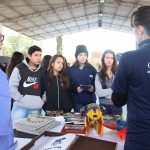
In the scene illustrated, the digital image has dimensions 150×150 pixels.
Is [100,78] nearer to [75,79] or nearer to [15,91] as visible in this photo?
[75,79]

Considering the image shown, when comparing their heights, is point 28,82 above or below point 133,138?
above

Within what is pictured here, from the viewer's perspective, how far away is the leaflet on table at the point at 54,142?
138cm

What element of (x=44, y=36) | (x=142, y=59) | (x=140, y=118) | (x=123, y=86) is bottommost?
(x=140, y=118)

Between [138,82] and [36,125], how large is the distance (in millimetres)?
771

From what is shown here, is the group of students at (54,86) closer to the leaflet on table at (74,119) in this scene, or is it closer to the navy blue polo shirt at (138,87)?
the leaflet on table at (74,119)

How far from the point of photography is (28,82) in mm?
2918

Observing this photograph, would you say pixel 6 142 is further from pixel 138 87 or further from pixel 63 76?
pixel 63 76

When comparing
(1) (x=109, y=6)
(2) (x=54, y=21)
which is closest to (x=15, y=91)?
(1) (x=109, y=6)

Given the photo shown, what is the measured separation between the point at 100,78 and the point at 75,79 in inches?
12.2

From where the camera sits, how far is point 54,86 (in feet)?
9.45

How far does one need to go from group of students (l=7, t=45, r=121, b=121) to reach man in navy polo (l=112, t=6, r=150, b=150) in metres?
1.37

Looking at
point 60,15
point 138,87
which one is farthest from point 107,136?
point 60,15

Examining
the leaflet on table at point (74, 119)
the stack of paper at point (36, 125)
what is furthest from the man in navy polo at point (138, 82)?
the leaflet on table at point (74, 119)

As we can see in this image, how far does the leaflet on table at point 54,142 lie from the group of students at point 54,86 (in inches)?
49.8
